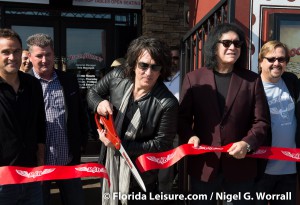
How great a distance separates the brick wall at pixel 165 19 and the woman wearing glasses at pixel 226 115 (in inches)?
166

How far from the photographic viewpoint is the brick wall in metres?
6.68

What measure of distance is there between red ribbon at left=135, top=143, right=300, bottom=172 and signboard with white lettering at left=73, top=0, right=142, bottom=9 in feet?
15.3

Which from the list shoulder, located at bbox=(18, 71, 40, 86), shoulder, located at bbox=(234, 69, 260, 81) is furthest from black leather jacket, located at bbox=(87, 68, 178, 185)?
shoulder, located at bbox=(18, 71, 40, 86)

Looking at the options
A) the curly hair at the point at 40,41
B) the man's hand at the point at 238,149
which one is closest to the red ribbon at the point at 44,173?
the man's hand at the point at 238,149

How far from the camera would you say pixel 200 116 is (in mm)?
2562

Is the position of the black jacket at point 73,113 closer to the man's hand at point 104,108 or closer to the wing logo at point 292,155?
the man's hand at point 104,108

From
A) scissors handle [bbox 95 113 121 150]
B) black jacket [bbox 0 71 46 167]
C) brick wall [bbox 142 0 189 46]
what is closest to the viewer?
black jacket [bbox 0 71 46 167]

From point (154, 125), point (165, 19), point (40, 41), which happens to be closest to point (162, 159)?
point (154, 125)

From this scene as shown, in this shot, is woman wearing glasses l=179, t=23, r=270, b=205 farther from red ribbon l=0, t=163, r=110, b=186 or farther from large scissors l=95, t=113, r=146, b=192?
red ribbon l=0, t=163, r=110, b=186

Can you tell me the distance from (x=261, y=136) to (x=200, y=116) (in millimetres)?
444

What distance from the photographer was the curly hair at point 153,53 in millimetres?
2396

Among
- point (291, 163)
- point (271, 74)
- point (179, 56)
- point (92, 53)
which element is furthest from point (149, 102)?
point (92, 53)

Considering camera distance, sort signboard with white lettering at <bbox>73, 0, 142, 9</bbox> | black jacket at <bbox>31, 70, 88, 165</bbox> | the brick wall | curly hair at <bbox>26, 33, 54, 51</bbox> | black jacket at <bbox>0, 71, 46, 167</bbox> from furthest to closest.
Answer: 1. the brick wall
2. signboard with white lettering at <bbox>73, 0, 142, 9</bbox>
3. black jacket at <bbox>31, 70, 88, 165</bbox>
4. curly hair at <bbox>26, 33, 54, 51</bbox>
5. black jacket at <bbox>0, 71, 46, 167</bbox>

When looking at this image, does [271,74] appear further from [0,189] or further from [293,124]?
[0,189]
